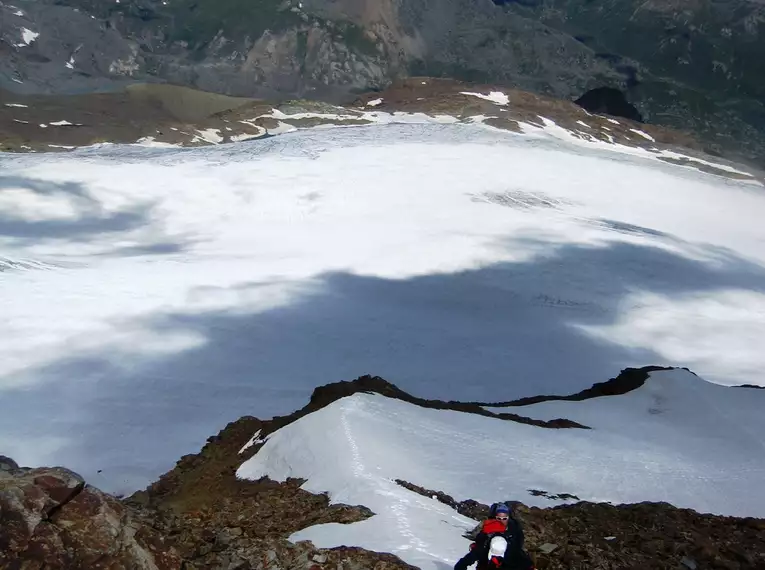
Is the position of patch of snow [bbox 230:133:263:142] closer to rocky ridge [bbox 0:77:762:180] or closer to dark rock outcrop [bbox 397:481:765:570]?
rocky ridge [bbox 0:77:762:180]

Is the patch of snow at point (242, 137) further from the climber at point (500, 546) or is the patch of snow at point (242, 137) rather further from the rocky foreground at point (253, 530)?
A: the climber at point (500, 546)

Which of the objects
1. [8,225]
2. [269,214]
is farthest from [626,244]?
[8,225]

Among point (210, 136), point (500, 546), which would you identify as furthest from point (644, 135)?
point (500, 546)

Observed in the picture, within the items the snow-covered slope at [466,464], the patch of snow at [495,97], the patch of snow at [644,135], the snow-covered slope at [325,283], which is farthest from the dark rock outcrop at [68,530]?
the patch of snow at [495,97]

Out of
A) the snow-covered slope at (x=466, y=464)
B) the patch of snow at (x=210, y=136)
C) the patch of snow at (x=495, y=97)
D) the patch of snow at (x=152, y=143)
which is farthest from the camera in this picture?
the patch of snow at (x=495, y=97)

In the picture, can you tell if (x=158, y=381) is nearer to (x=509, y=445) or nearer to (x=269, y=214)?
(x=509, y=445)

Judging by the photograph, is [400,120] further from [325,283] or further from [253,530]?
[253,530]
